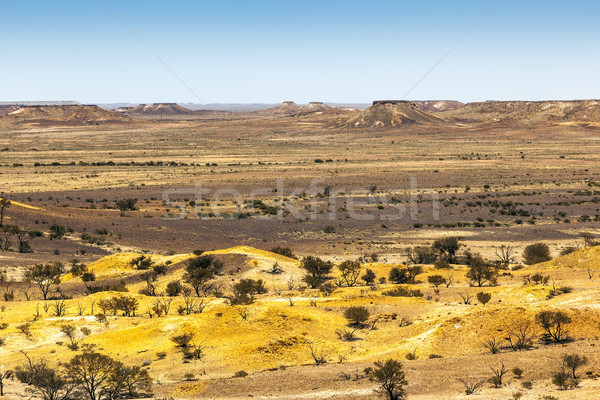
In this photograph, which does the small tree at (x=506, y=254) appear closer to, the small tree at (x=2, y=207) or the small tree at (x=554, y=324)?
the small tree at (x=554, y=324)

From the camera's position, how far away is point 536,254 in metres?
35.6

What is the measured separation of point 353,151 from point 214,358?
369 ft

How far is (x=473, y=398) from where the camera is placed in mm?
13578

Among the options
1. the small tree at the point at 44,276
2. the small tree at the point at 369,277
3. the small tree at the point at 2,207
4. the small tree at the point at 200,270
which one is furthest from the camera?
the small tree at the point at 2,207

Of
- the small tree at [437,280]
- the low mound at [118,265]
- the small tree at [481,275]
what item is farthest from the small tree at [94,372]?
the small tree at [481,275]

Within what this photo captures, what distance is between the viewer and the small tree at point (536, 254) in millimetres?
34188

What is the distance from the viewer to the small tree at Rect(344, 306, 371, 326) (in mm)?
20859

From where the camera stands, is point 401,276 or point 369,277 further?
point 401,276

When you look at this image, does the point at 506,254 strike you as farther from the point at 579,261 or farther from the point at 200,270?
the point at 200,270

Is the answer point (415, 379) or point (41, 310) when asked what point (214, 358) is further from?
point (41, 310)

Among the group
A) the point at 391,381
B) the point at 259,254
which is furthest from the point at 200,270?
the point at 391,381

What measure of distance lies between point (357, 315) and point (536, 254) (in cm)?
1993

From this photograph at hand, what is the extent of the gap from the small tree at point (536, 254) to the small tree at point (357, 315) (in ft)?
57.4

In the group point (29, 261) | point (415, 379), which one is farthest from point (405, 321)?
point (29, 261)
